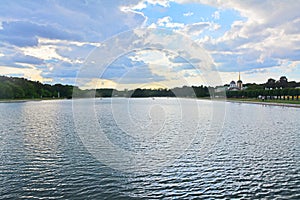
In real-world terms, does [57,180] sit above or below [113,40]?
below

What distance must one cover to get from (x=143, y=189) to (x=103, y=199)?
74.6 inches

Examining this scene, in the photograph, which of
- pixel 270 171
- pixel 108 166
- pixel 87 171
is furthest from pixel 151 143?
pixel 270 171

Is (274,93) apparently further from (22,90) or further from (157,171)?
(22,90)

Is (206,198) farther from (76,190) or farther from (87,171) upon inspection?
(87,171)

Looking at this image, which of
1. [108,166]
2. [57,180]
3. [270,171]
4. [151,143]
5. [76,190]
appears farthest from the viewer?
[151,143]

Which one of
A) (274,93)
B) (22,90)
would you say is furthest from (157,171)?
(22,90)

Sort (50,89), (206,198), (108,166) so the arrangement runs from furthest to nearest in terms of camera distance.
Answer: (50,89), (108,166), (206,198)

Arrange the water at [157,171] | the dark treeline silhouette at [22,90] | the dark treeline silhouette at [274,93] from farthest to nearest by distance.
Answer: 1. the dark treeline silhouette at [22,90]
2. the dark treeline silhouette at [274,93]
3. the water at [157,171]

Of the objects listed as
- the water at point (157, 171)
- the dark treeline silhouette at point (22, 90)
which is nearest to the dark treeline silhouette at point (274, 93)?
the water at point (157, 171)

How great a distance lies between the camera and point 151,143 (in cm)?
2298

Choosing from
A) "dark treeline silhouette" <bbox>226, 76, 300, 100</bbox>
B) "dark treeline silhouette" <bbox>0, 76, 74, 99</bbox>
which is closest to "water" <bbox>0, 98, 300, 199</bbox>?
"dark treeline silhouette" <bbox>226, 76, 300, 100</bbox>

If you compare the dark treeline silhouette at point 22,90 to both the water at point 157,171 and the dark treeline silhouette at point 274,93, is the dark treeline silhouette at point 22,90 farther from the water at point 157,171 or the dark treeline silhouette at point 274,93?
the water at point 157,171

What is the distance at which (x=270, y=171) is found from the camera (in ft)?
49.5

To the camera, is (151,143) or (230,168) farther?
(151,143)
